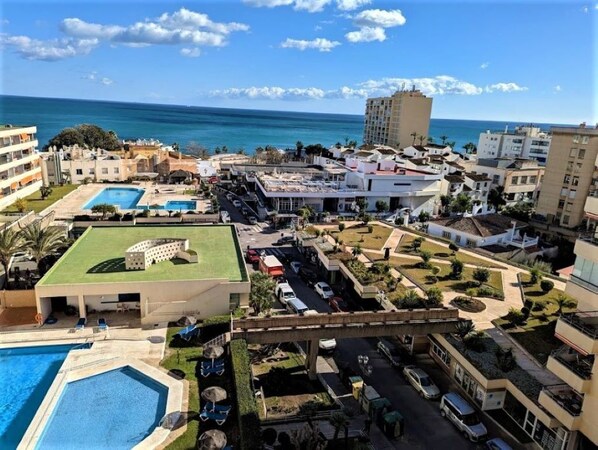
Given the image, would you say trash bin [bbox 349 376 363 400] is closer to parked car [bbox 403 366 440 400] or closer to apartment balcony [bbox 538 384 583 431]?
parked car [bbox 403 366 440 400]

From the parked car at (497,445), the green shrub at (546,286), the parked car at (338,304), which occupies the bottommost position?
the parked car at (338,304)

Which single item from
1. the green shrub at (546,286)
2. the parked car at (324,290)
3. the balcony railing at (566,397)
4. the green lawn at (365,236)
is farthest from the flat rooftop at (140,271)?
the green shrub at (546,286)

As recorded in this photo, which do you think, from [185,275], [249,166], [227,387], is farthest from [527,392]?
[249,166]

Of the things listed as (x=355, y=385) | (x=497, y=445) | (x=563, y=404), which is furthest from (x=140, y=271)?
(x=563, y=404)

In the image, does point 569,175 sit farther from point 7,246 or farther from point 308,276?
point 7,246

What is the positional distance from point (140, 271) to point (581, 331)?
2564 cm

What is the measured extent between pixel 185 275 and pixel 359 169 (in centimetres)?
4287

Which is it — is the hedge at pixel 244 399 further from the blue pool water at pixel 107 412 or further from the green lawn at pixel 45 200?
the green lawn at pixel 45 200

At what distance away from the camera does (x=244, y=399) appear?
64.6 ft

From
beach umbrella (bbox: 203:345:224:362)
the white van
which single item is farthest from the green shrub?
beach umbrella (bbox: 203:345:224:362)

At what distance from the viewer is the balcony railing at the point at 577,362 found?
670 inches

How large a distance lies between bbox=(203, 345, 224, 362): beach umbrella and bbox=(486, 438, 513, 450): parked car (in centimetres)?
1366

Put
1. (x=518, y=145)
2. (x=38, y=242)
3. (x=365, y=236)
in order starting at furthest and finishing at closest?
(x=518, y=145)
(x=365, y=236)
(x=38, y=242)

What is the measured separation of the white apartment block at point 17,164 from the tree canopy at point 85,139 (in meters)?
36.3
